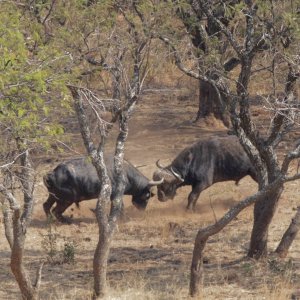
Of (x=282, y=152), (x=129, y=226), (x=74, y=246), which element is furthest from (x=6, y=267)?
(x=282, y=152)

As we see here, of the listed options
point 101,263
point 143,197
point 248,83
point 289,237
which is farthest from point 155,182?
point 101,263

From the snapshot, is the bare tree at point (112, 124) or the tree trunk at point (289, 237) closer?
the bare tree at point (112, 124)

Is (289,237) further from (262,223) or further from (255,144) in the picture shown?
(255,144)

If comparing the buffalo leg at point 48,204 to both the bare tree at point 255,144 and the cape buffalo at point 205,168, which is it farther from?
the bare tree at point 255,144

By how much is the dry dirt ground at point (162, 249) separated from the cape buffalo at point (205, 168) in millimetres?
365

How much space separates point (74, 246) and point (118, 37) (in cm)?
410

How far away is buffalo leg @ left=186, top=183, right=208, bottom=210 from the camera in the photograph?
1709 centimetres

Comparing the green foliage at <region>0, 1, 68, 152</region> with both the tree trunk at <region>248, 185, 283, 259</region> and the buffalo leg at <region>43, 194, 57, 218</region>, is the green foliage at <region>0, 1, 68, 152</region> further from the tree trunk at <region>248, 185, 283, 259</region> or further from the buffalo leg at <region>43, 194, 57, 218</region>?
the buffalo leg at <region>43, 194, 57, 218</region>

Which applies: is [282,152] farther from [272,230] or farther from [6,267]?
[6,267]

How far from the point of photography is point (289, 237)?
39.6 feet

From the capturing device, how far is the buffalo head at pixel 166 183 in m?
17.5

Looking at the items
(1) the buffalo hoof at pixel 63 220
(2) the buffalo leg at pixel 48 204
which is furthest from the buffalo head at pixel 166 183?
(2) the buffalo leg at pixel 48 204

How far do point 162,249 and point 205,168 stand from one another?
158 inches

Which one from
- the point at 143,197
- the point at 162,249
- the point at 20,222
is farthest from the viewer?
the point at 143,197
